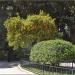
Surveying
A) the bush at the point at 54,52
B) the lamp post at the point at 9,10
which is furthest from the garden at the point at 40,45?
the lamp post at the point at 9,10

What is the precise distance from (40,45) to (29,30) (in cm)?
259

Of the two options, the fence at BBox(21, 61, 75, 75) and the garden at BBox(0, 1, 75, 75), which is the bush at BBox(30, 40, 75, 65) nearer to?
the garden at BBox(0, 1, 75, 75)

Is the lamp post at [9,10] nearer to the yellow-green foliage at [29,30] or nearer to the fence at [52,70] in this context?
the yellow-green foliage at [29,30]

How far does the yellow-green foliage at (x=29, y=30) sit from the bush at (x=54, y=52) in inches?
97.9

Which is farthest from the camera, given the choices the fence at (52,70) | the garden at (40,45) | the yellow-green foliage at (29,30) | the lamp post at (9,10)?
the lamp post at (9,10)

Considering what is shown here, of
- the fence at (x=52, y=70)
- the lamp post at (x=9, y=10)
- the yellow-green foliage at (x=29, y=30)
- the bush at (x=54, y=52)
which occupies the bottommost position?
the fence at (x=52, y=70)

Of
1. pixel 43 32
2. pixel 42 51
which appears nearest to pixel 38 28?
pixel 43 32

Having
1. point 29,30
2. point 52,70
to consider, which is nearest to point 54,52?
point 52,70

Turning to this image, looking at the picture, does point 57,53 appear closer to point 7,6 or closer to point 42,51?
point 42,51

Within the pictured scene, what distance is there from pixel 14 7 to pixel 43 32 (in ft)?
30.8

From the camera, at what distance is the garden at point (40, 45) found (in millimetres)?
22031

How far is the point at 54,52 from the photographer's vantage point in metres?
22.1

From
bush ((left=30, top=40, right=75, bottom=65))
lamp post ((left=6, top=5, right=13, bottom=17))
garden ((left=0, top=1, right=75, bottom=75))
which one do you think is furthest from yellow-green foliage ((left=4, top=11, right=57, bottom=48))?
lamp post ((left=6, top=5, right=13, bottom=17))

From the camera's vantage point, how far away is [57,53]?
72.2 ft
